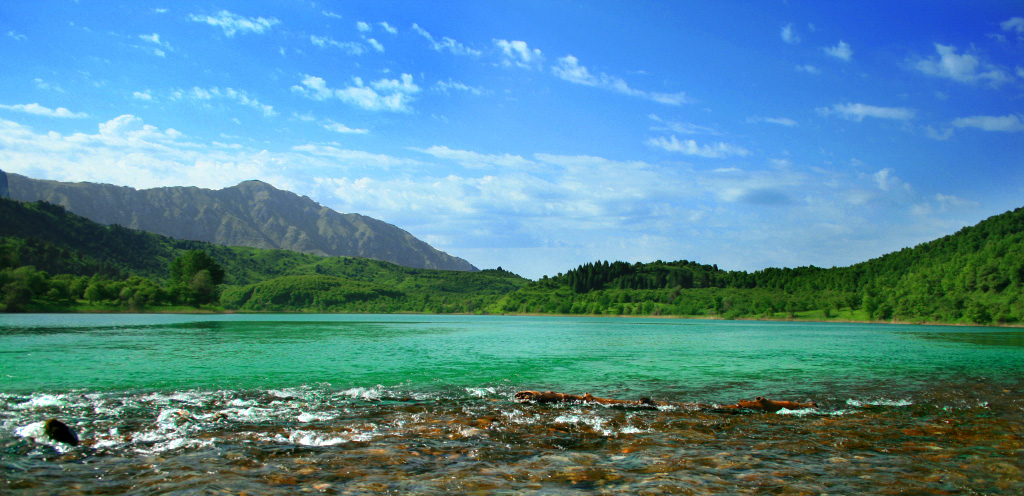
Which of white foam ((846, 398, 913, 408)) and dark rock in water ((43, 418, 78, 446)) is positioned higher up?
white foam ((846, 398, 913, 408))

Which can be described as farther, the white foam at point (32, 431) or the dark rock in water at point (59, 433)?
the white foam at point (32, 431)

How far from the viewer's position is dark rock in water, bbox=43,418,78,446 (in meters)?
14.4

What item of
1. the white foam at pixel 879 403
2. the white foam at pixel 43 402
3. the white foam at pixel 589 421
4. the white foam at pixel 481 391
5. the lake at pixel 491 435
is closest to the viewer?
the lake at pixel 491 435

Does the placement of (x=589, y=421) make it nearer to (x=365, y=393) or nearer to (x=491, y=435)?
(x=491, y=435)

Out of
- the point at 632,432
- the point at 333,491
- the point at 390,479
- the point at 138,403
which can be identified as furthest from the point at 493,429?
the point at 138,403

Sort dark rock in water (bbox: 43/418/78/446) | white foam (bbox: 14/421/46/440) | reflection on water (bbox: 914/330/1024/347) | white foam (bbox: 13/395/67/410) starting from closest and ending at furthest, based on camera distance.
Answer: dark rock in water (bbox: 43/418/78/446) → white foam (bbox: 14/421/46/440) → white foam (bbox: 13/395/67/410) → reflection on water (bbox: 914/330/1024/347)

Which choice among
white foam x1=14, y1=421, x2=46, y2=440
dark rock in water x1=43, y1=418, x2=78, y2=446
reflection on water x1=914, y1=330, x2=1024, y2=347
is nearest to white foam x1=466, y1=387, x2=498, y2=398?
dark rock in water x1=43, y1=418, x2=78, y2=446

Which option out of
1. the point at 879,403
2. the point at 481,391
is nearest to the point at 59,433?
the point at 481,391

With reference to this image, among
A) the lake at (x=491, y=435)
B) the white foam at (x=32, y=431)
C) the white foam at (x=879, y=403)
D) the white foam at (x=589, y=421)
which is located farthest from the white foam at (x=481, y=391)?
the white foam at (x=879, y=403)

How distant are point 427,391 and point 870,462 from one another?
1867 cm

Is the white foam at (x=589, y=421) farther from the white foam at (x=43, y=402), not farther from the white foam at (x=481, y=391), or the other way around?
the white foam at (x=43, y=402)

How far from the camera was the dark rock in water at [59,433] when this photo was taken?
47.2 feet

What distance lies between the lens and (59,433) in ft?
47.4

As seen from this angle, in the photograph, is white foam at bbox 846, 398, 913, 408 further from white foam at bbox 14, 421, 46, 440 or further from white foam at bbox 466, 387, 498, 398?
white foam at bbox 14, 421, 46, 440
